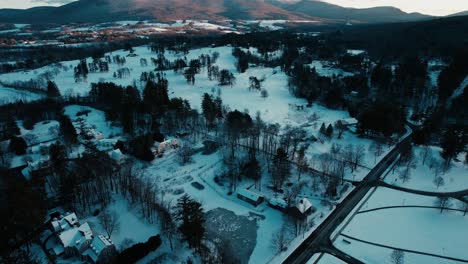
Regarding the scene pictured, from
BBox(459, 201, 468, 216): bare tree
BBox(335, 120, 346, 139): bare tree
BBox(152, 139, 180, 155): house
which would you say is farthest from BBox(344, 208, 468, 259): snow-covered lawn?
BBox(152, 139, 180, 155): house

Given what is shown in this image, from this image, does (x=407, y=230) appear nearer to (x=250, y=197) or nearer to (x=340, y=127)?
(x=250, y=197)

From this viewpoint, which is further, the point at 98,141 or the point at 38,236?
the point at 98,141

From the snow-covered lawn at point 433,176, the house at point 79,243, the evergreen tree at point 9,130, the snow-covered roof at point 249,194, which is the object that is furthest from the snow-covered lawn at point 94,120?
the snow-covered lawn at point 433,176

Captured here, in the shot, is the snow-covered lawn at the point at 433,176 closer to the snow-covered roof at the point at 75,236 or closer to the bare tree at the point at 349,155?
the bare tree at the point at 349,155

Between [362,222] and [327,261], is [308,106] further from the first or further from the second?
[327,261]

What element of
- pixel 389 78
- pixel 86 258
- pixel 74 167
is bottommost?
pixel 86 258

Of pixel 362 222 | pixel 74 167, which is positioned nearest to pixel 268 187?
pixel 362 222

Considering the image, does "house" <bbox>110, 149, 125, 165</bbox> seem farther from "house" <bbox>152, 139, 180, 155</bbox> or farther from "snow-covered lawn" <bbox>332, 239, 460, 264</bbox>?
"snow-covered lawn" <bbox>332, 239, 460, 264</bbox>
